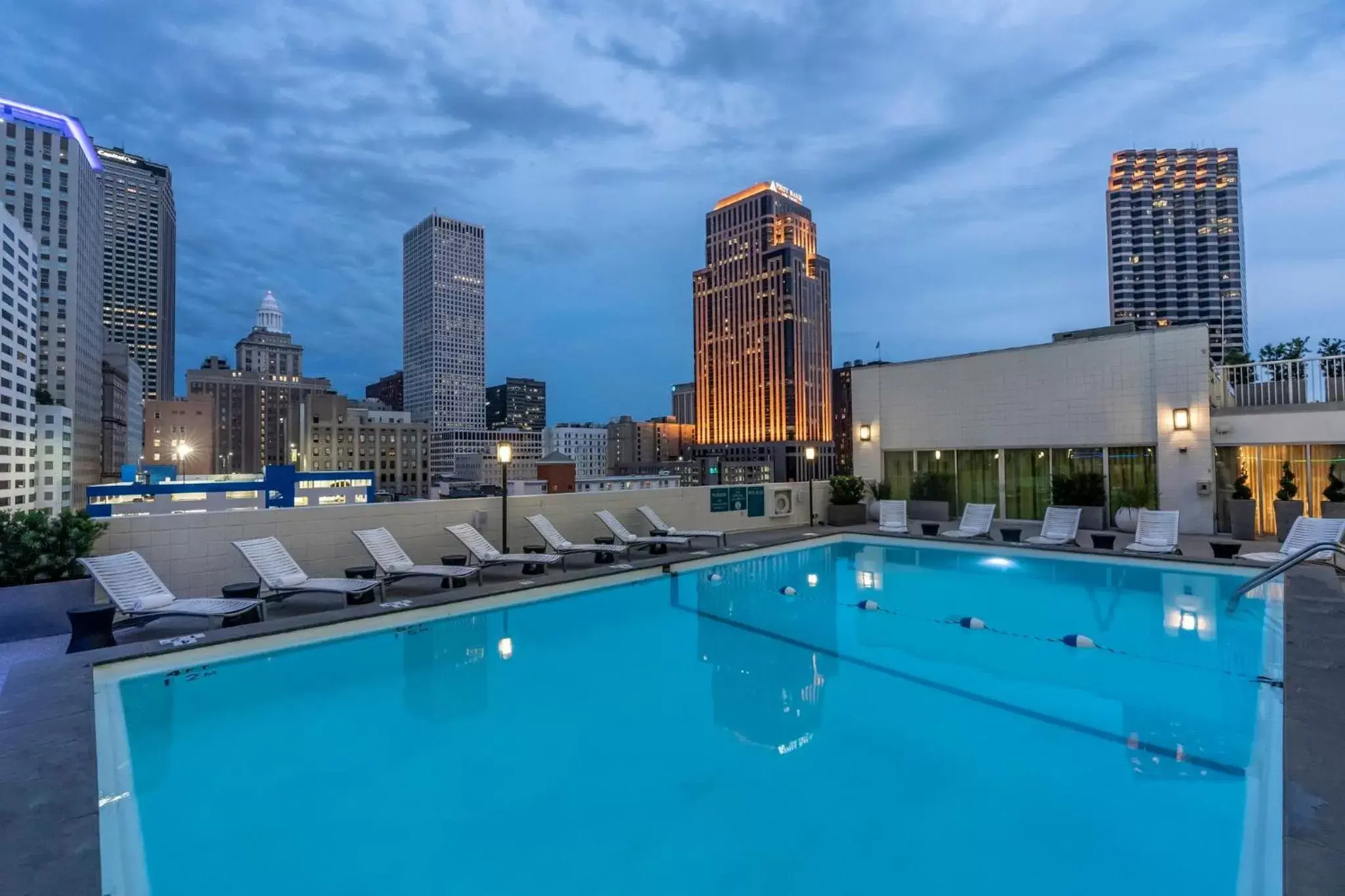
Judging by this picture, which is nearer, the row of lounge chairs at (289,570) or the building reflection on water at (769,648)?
the building reflection on water at (769,648)

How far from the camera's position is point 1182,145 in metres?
93.2

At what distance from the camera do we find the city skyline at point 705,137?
27974mm

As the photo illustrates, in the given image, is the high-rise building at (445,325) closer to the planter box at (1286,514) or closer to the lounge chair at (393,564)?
the lounge chair at (393,564)

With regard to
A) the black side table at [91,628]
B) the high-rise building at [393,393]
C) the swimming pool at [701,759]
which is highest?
the high-rise building at [393,393]

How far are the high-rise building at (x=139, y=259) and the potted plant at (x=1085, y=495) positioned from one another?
194 meters

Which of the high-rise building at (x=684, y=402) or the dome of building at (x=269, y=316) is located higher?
the dome of building at (x=269, y=316)

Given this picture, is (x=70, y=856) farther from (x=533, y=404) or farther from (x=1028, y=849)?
(x=533, y=404)

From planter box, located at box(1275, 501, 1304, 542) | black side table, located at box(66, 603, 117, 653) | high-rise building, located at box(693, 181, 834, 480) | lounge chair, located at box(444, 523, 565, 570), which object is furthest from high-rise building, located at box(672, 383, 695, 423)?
black side table, located at box(66, 603, 117, 653)

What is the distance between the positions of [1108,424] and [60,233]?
419ft

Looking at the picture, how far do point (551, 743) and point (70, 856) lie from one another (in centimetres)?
236

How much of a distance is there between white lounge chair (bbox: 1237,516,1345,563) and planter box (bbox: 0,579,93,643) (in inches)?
506

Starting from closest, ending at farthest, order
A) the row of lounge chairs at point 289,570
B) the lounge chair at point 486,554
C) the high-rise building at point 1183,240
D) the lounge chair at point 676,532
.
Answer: the row of lounge chairs at point 289,570 < the lounge chair at point 486,554 < the lounge chair at point 676,532 < the high-rise building at point 1183,240

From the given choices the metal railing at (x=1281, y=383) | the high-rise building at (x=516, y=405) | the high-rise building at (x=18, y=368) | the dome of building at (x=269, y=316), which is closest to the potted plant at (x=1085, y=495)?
the metal railing at (x=1281, y=383)

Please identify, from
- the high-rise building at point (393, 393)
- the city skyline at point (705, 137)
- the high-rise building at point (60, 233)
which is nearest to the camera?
the city skyline at point (705, 137)
